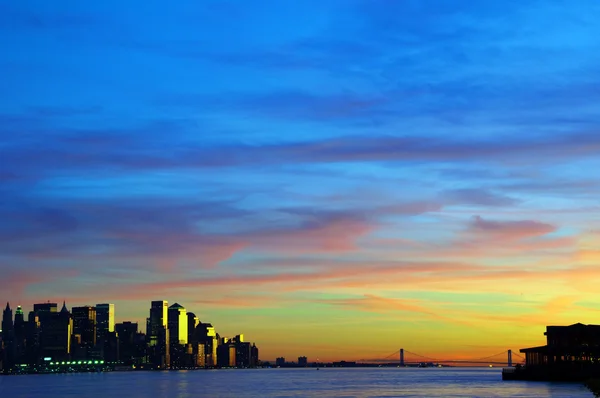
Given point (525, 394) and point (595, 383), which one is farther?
point (525, 394)

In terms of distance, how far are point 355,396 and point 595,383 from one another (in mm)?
117795

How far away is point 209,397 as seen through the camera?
650 ft

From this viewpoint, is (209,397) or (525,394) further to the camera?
(209,397)

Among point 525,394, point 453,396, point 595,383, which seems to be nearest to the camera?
point 595,383

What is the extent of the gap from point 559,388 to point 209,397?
75.3 metres

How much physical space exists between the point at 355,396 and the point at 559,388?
4295 cm

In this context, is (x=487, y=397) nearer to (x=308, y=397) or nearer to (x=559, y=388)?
(x=559, y=388)

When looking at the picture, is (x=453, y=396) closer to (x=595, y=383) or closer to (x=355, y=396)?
(x=355, y=396)

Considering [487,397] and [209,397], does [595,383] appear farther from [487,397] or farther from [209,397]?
[209,397]

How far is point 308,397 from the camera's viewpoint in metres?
195

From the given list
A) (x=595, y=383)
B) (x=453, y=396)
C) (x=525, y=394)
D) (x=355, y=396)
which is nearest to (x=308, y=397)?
(x=355, y=396)

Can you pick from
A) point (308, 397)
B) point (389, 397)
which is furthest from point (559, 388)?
point (308, 397)

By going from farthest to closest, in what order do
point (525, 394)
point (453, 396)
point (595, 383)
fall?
point (453, 396) < point (525, 394) < point (595, 383)

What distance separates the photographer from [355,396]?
193 meters
